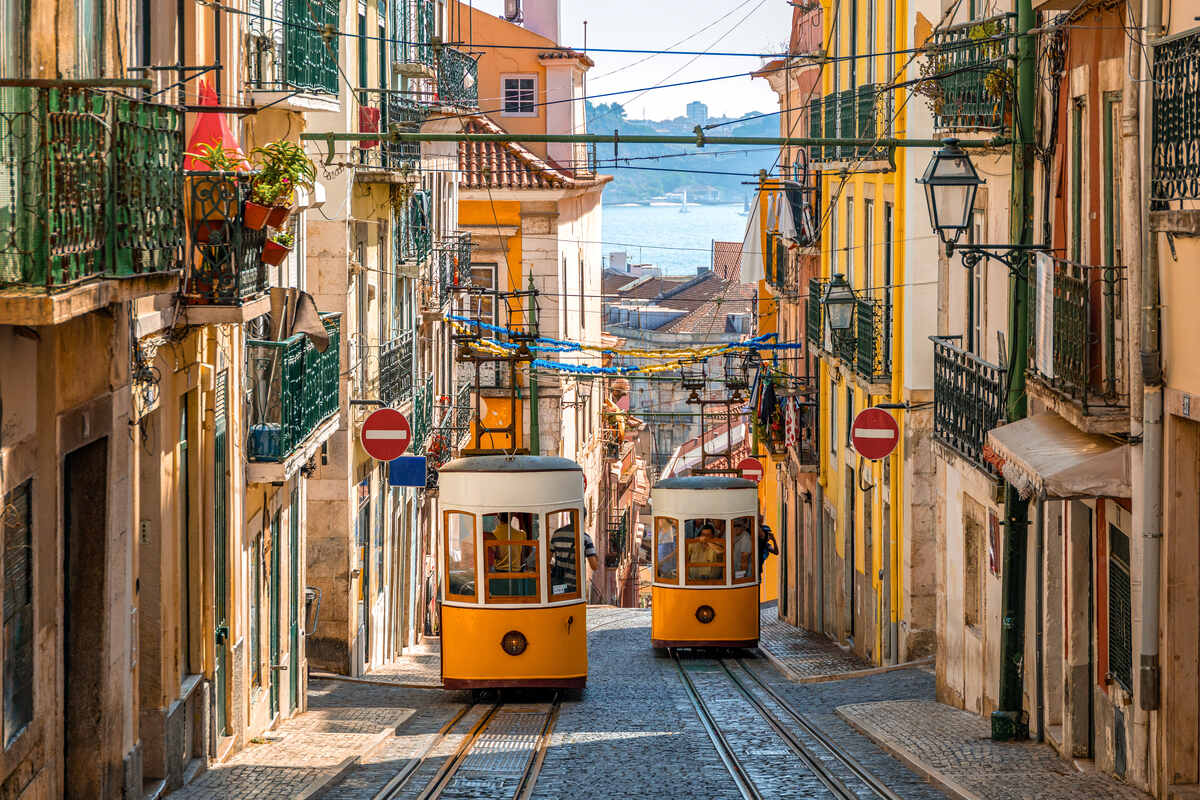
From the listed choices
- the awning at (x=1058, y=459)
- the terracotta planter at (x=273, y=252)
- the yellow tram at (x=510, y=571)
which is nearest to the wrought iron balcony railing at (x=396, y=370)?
the yellow tram at (x=510, y=571)

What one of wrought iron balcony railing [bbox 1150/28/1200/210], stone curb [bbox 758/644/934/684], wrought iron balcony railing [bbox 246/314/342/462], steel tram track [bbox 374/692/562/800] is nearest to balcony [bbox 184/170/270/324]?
wrought iron balcony railing [bbox 246/314/342/462]

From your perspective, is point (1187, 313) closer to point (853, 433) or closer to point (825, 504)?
point (853, 433)

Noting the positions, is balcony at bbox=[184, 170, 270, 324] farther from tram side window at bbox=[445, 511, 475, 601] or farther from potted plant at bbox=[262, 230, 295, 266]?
tram side window at bbox=[445, 511, 475, 601]

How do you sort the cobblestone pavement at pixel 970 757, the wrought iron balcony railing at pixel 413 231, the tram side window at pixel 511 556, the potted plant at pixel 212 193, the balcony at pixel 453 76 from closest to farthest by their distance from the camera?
the cobblestone pavement at pixel 970 757
the potted plant at pixel 212 193
the tram side window at pixel 511 556
the wrought iron balcony railing at pixel 413 231
the balcony at pixel 453 76

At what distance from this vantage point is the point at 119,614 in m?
10.5

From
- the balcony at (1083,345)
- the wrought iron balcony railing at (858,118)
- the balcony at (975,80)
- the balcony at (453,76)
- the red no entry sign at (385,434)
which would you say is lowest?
the red no entry sign at (385,434)

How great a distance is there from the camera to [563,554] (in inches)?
709

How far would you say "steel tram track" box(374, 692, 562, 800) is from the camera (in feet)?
41.7

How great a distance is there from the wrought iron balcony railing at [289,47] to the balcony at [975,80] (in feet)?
18.5

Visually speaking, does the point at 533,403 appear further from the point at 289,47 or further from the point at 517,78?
the point at 517,78

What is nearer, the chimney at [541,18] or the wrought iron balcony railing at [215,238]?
the wrought iron balcony railing at [215,238]

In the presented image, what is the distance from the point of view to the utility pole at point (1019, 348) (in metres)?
13.2

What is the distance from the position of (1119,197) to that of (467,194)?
29870 millimetres

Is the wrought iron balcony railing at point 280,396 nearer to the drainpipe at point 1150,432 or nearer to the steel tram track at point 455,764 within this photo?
the steel tram track at point 455,764
